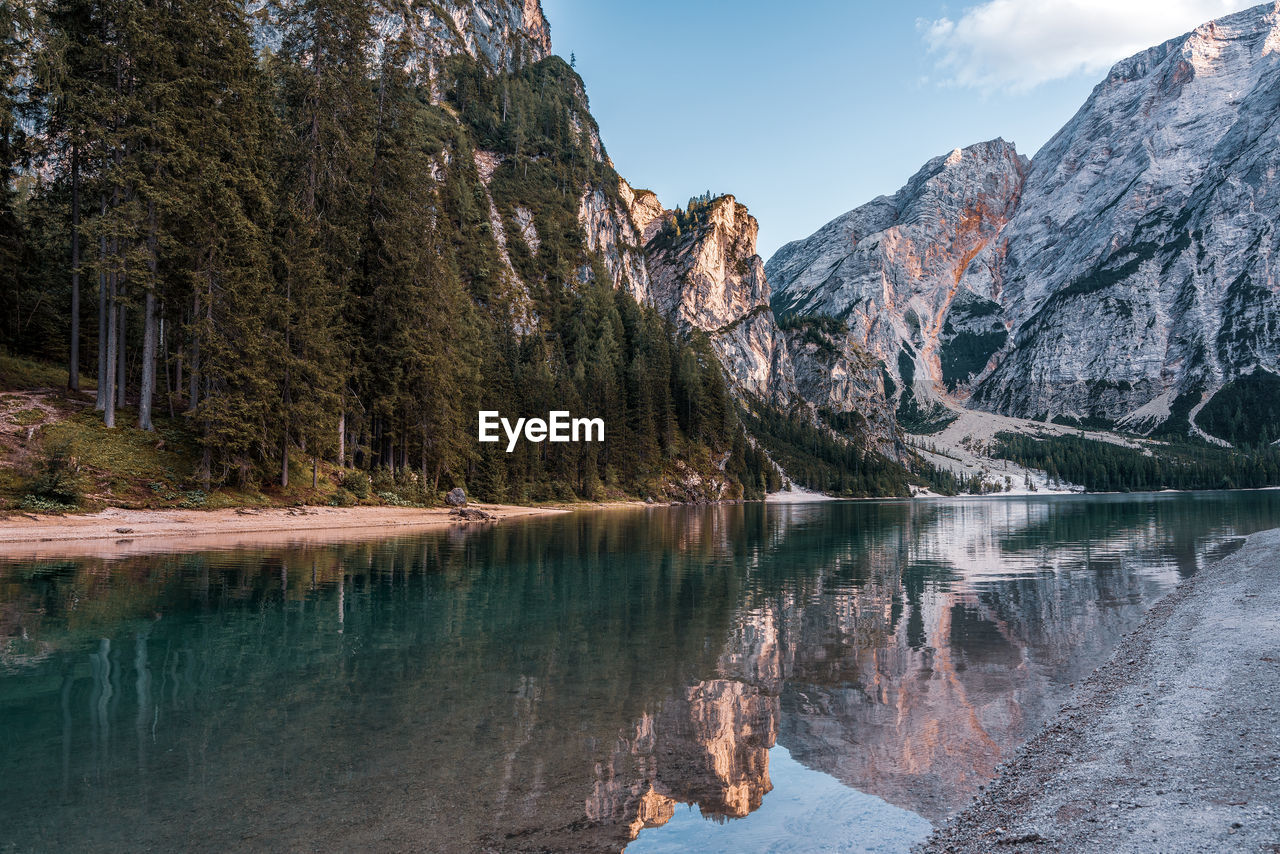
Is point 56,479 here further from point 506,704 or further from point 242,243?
point 506,704

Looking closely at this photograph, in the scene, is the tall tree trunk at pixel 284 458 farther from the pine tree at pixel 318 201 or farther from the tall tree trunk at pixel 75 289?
the tall tree trunk at pixel 75 289

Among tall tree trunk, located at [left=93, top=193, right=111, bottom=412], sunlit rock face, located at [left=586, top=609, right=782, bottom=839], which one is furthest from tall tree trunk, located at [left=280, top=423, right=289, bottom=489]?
sunlit rock face, located at [left=586, top=609, right=782, bottom=839]

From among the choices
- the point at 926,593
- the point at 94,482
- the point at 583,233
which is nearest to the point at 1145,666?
the point at 926,593

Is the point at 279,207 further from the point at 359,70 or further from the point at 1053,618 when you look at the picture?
the point at 1053,618

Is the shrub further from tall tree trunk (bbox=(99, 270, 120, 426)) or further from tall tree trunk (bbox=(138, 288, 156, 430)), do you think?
tall tree trunk (bbox=(99, 270, 120, 426))

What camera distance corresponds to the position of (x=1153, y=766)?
9180mm

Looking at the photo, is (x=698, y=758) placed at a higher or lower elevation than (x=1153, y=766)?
lower

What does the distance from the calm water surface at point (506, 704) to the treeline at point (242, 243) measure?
20.8 meters

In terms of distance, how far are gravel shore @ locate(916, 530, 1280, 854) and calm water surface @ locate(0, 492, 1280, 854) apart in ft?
2.11

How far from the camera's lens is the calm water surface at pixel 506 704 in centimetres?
817

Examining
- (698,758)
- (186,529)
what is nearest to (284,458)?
(186,529)

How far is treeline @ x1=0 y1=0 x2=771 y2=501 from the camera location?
40.3 m

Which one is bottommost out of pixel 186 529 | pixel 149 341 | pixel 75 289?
pixel 186 529

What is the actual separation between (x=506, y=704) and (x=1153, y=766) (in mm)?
9998
